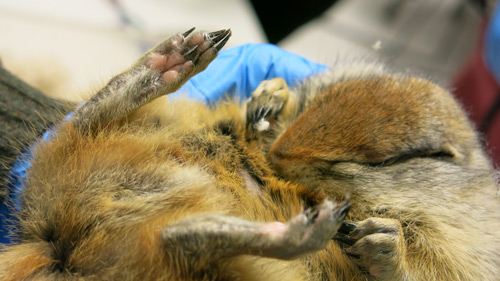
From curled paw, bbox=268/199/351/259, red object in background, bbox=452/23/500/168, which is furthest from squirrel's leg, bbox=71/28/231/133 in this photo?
red object in background, bbox=452/23/500/168

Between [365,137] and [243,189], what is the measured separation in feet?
1.58

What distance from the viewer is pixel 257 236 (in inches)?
41.2

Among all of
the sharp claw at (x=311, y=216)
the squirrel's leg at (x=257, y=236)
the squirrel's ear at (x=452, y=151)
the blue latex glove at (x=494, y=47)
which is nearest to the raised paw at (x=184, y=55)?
the squirrel's leg at (x=257, y=236)

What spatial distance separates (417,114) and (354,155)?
1.00ft

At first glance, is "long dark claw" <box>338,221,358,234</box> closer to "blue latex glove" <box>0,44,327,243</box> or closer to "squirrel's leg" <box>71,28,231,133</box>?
"squirrel's leg" <box>71,28,231,133</box>

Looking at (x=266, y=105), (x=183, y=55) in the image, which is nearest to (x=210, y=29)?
(x=266, y=105)

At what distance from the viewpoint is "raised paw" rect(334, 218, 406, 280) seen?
129 cm

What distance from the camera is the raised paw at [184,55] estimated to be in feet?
4.65

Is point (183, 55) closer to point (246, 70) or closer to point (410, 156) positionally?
point (410, 156)

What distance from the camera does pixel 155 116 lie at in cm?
157

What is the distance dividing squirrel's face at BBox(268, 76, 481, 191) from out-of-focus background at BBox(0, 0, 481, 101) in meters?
0.80

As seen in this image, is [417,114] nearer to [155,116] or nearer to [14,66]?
[155,116]

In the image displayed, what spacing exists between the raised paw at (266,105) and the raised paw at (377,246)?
544 millimetres

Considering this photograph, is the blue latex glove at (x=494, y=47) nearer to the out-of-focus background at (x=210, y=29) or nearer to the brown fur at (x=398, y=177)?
the out-of-focus background at (x=210, y=29)
